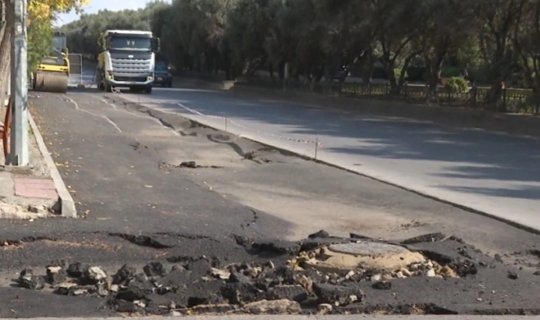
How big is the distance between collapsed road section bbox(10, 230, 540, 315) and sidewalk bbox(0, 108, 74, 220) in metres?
2.64

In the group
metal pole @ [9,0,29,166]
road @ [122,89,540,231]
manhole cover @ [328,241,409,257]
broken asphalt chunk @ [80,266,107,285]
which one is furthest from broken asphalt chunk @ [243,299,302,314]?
metal pole @ [9,0,29,166]

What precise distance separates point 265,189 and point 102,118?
17969 mm

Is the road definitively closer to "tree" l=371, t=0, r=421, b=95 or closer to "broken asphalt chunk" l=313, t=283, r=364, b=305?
"broken asphalt chunk" l=313, t=283, r=364, b=305

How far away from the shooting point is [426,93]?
1753 inches

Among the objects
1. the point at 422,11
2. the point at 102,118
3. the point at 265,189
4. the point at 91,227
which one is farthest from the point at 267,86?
the point at 91,227

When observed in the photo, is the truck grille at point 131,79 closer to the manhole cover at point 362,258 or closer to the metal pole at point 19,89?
the metal pole at point 19,89

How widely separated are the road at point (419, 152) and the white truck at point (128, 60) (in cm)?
1742

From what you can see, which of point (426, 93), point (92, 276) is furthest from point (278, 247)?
point (426, 93)

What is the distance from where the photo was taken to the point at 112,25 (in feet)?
397

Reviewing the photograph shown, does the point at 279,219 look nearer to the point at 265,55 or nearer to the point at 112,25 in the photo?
the point at 265,55

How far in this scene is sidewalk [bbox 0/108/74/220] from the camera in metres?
11.3

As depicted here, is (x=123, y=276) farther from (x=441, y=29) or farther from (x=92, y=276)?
(x=441, y=29)

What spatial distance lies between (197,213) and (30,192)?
7.25 ft

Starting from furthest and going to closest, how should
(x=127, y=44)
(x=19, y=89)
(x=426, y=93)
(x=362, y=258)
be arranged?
(x=127, y=44)
(x=426, y=93)
(x=19, y=89)
(x=362, y=258)
